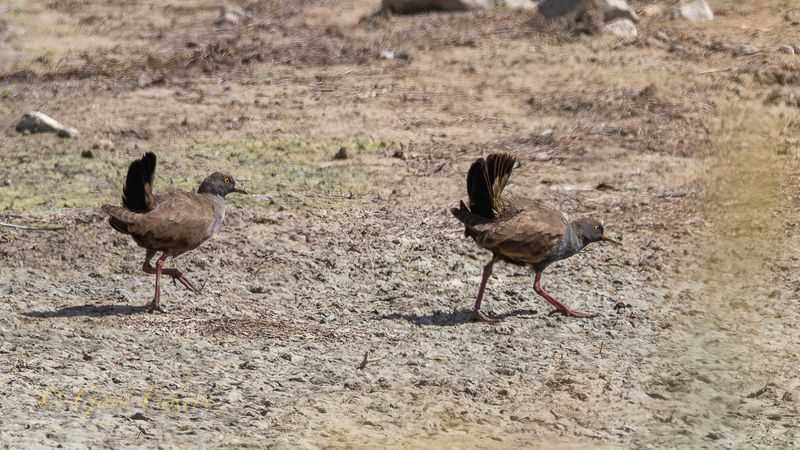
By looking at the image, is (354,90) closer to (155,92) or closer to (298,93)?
(298,93)

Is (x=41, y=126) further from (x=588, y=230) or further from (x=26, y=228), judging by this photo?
(x=588, y=230)

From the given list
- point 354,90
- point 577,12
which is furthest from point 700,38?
point 354,90

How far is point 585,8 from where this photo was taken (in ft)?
53.1

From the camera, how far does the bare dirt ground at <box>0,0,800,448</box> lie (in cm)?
527

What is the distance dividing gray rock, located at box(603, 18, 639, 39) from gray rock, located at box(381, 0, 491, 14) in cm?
253

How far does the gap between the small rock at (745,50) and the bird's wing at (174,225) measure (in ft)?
26.4

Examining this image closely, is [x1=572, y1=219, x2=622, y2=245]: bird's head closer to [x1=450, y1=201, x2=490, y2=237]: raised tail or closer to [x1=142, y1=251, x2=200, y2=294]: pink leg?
[x1=450, y1=201, x2=490, y2=237]: raised tail

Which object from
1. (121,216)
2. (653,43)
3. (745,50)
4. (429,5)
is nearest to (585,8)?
(653,43)

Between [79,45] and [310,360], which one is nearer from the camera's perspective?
[310,360]

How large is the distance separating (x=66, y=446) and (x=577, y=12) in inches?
496

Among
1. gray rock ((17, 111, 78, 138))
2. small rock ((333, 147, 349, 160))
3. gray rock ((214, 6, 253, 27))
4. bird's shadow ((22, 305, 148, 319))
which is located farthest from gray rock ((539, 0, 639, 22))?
bird's shadow ((22, 305, 148, 319))

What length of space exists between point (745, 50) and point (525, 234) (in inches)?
302

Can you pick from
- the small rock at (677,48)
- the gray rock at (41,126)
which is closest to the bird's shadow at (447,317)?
the gray rock at (41,126)

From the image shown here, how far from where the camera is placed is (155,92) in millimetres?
14336
